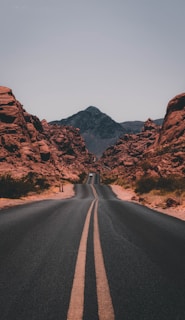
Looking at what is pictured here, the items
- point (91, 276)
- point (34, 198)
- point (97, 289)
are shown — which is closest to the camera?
point (97, 289)

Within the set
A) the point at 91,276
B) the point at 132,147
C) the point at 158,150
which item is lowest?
the point at 91,276

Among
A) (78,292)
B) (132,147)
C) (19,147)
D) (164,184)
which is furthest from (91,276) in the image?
(132,147)

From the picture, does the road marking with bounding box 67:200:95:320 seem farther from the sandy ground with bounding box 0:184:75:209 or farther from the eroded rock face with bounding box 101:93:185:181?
the eroded rock face with bounding box 101:93:185:181

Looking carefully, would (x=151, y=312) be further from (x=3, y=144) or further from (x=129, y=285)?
(x=3, y=144)

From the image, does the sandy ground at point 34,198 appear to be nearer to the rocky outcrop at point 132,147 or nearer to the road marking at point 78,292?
the road marking at point 78,292

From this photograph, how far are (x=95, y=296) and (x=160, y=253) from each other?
2.40 meters

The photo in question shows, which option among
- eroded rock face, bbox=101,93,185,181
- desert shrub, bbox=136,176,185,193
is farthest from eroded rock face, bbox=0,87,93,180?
desert shrub, bbox=136,176,185,193

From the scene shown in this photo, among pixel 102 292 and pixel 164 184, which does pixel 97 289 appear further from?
pixel 164 184

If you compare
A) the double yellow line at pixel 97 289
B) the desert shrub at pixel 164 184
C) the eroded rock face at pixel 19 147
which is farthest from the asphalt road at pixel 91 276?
the eroded rock face at pixel 19 147

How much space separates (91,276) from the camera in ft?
12.1

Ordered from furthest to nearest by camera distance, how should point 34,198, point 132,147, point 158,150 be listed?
point 132,147 → point 158,150 → point 34,198

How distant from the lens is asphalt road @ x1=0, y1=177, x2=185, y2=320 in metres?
2.65

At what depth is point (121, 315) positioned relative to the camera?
8.36 ft

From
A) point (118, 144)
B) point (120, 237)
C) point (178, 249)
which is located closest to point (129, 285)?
point (178, 249)
